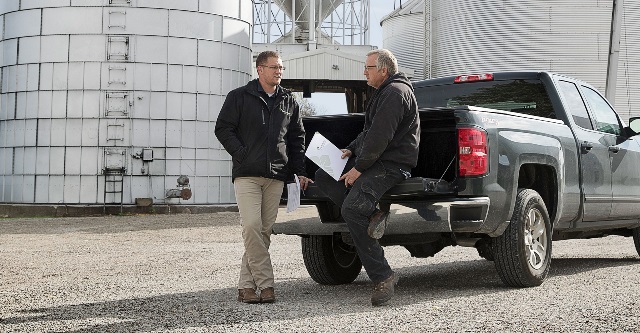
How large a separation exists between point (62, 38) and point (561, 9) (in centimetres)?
1947

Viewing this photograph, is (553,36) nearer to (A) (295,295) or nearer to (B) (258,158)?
(A) (295,295)

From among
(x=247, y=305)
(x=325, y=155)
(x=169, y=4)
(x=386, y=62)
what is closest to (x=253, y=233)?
(x=247, y=305)

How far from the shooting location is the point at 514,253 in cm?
792

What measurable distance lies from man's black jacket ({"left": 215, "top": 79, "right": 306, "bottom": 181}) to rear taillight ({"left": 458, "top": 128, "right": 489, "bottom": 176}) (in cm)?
143

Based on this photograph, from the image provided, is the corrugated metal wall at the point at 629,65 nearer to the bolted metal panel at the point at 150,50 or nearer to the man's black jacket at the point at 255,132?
the bolted metal panel at the point at 150,50

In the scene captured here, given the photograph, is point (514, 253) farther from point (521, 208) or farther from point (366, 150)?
point (366, 150)

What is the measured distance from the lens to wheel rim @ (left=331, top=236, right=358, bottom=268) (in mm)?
9102

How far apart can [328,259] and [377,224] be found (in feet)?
5.89

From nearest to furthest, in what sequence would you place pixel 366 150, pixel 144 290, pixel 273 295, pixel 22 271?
pixel 366 150 < pixel 273 295 < pixel 144 290 < pixel 22 271

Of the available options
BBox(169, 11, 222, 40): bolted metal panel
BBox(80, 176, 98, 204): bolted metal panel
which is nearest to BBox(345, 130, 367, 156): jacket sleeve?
BBox(80, 176, 98, 204): bolted metal panel

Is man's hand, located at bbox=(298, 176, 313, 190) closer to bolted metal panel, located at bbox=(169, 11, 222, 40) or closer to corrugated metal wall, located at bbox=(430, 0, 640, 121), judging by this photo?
bolted metal panel, located at bbox=(169, 11, 222, 40)

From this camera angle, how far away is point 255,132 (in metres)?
7.68

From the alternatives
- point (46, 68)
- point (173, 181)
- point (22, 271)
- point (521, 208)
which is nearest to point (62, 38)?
point (46, 68)

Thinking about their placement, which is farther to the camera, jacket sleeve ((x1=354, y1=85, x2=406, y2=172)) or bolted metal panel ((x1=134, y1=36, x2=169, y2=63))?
bolted metal panel ((x1=134, y1=36, x2=169, y2=63))
